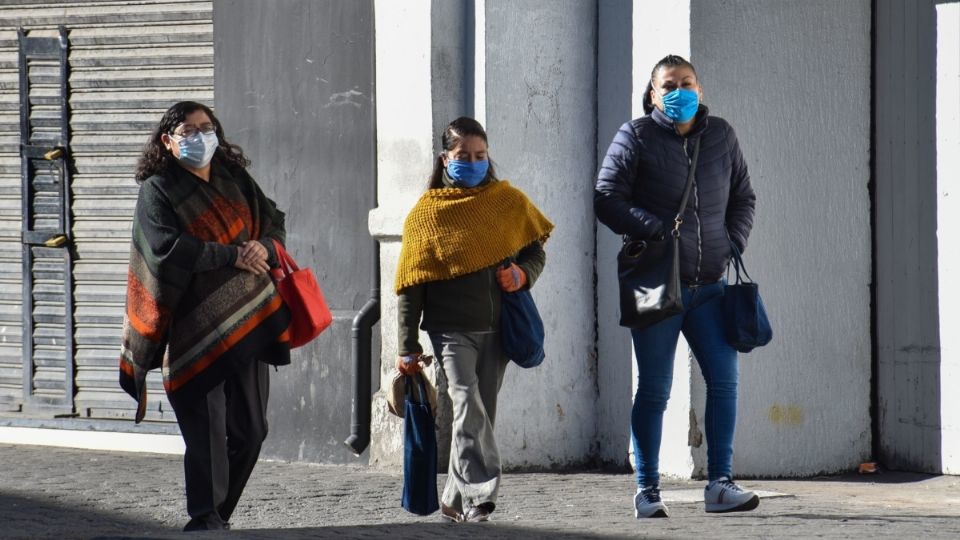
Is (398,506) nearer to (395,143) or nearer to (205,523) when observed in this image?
(205,523)

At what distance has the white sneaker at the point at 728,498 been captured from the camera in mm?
6645

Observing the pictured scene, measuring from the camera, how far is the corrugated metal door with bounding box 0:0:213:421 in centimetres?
970

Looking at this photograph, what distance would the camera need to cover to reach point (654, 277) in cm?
650

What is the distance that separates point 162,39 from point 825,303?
3989 millimetres

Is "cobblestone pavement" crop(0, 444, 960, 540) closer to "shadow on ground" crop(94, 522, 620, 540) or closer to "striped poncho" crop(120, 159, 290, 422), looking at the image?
"shadow on ground" crop(94, 522, 620, 540)

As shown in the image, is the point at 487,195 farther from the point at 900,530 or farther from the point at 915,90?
the point at 915,90

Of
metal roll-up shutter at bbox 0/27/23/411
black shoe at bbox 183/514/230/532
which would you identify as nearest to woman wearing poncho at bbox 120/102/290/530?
black shoe at bbox 183/514/230/532

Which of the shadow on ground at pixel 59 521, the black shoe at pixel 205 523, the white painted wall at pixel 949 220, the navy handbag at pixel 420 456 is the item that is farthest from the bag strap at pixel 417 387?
the white painted wall at pixel 949 220

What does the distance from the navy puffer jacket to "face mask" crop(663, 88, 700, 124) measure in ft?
0.18

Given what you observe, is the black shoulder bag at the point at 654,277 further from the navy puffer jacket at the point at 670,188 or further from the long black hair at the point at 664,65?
the long black hair at the point at 664,65

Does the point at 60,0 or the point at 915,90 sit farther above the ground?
the point at 60,0

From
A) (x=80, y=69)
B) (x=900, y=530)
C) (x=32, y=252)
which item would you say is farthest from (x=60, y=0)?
(x=900, y=530)

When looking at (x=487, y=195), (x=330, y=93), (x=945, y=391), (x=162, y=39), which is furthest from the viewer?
(x=162, y=39)

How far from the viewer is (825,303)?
27.3ft
